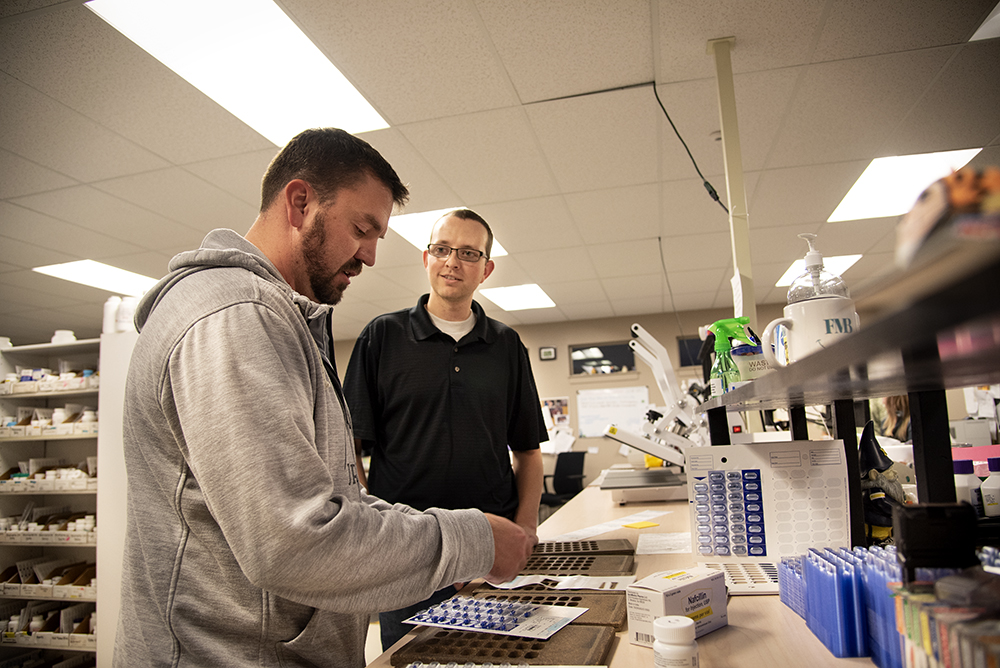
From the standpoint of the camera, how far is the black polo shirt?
148cm

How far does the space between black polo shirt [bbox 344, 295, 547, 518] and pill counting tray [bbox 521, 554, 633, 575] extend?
0.23 meters

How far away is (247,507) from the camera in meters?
0.61

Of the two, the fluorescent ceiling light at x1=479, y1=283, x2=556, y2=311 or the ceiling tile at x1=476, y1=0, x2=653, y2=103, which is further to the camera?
the fluorescent ceiling light at x1=479, y1=283, x2=556, y2=311

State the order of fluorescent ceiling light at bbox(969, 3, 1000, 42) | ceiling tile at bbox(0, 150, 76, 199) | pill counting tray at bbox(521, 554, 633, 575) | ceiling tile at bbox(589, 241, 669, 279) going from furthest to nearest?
ceiling tile at bbox(589, 241, 669, 279) → ceiling tile at bbox(0, 150, 76, 199) → fluorescent ceiling light at bbox(969, 3, 1000, 42) → pill counting tray at bbox(521, 554, 633, 575)

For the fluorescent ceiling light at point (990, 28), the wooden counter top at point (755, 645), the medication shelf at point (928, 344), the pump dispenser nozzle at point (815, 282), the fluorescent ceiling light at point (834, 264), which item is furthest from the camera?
the fluorescent ceiling light at point (834, 264)

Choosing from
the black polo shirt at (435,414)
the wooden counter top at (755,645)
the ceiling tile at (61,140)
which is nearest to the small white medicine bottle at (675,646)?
the wooden counter top at (755,645)

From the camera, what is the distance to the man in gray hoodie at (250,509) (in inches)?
24.5

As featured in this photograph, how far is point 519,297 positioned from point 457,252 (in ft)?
14.3

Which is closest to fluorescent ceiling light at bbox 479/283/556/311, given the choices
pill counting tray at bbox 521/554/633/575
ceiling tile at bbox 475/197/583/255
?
ceiling tile at bbox 475/197/583/255

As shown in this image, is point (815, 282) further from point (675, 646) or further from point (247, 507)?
point (247, 507)

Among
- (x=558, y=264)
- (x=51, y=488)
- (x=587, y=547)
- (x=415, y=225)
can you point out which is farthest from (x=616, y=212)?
(x=51, y=488)

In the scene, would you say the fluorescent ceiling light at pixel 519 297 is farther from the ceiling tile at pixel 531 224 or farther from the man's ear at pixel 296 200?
the man's ear at pixel 296 200

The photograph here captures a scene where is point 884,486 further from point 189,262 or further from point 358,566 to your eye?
point 189,262

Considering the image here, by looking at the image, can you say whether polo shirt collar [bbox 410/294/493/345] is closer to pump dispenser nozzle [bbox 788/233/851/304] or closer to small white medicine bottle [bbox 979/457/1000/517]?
pump dispenser nozzle [bbox 788/233/851/304]
